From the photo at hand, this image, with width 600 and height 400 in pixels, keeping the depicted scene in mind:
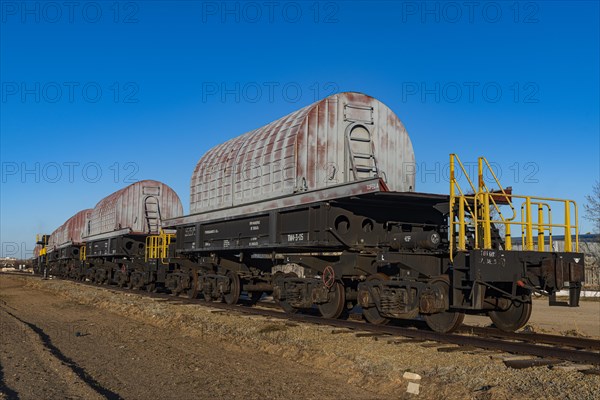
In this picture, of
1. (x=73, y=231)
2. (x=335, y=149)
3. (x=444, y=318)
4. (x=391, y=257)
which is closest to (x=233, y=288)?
(x=335, y=149)

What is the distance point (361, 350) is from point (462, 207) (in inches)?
115

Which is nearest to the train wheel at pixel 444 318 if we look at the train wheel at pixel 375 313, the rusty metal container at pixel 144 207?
the train wheel at pixel 375 313

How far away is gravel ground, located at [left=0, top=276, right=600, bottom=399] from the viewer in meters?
6.44

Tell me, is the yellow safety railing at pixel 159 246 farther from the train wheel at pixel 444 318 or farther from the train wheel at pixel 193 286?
the train wheel at pixel 444 318

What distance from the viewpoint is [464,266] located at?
9180 millimetres

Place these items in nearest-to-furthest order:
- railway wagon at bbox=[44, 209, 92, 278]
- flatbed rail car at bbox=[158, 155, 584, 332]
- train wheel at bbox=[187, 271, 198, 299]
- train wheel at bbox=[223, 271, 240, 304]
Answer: flatbed rail car at bbox=[158, 155, 584, 332] → train wheel at bbox=[223, 271, 240, 304] → train wheel at bbox=[187, 271, 198, 299] → railway wagon at bbox=[44, 209, 92, 278]

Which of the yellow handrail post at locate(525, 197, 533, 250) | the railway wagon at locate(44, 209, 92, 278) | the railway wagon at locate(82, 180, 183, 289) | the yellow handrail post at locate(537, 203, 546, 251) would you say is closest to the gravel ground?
the yellow handrail post at locate(525, 197, 533, 250)

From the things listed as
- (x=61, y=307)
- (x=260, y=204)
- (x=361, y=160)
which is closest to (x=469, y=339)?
(x=361, y=160)

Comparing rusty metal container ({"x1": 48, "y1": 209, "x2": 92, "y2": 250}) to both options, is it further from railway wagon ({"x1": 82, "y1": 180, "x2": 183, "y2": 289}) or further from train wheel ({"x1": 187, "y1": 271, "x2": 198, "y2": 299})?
train wheel ({"x1": 187, "y1": 271, "x2": 198, "y2": 299})

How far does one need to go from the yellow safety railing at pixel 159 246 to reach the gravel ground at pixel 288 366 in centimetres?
819

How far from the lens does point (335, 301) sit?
40.0 ft

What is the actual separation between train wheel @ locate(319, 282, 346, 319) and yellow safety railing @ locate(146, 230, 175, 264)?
9903mm

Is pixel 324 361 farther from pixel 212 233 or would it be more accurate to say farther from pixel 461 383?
pixel 212 233

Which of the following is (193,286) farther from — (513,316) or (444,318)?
(513,316)
